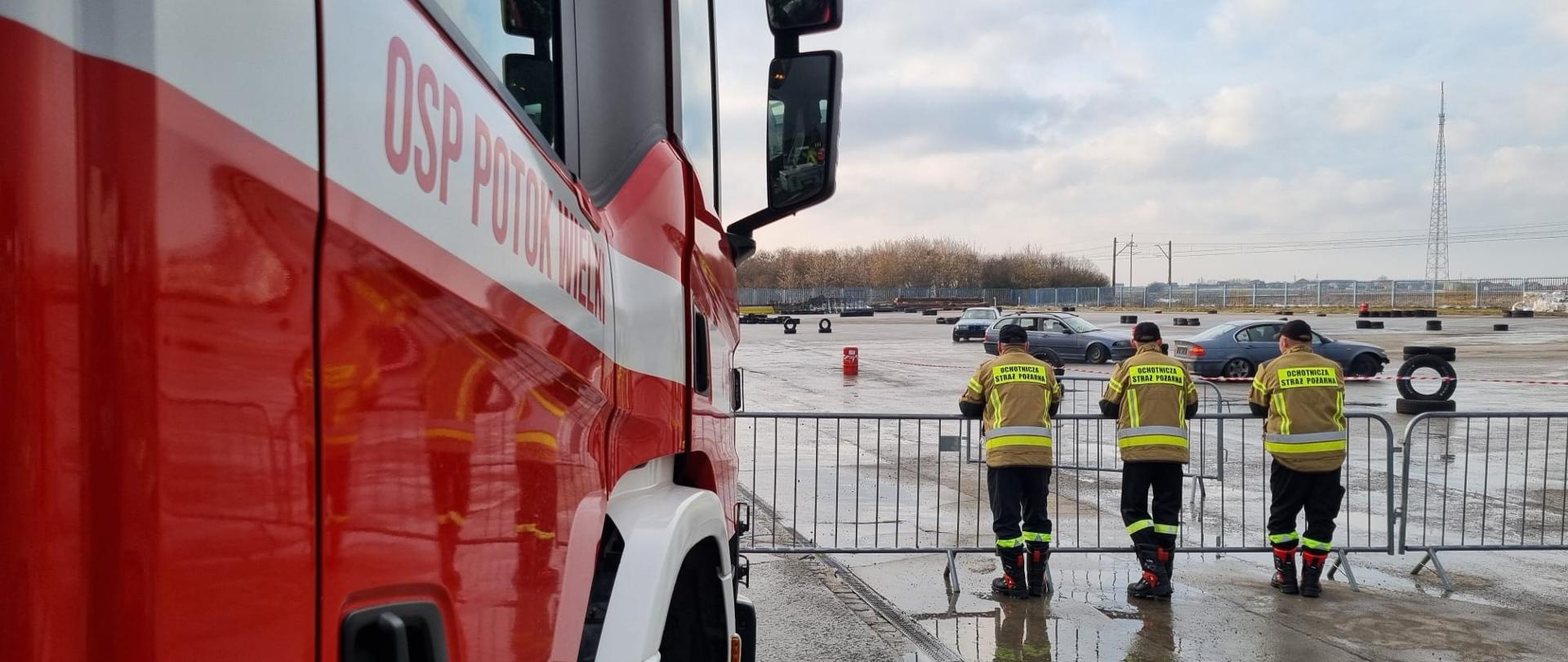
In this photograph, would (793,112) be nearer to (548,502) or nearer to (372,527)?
(548,502)

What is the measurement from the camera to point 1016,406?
6.35 m

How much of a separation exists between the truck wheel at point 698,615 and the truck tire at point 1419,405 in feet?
49.8

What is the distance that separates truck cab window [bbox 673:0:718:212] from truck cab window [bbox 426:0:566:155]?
0.64m

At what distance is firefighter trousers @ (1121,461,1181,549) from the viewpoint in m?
6.37

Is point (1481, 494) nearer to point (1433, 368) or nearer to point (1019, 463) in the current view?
point (1019, 463)

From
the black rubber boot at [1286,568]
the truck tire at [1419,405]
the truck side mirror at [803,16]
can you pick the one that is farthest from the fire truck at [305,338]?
the truck tire at [1419,405]

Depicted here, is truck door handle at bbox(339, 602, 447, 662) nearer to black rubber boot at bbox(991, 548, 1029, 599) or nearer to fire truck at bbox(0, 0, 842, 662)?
fire truck at bbox(0, 0, 842, 662)

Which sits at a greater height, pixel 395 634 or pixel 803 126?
pixel 803 126

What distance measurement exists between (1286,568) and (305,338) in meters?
6.58

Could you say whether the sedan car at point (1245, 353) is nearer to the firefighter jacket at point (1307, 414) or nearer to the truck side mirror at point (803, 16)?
the firefighter jacket at point (1307, 414)

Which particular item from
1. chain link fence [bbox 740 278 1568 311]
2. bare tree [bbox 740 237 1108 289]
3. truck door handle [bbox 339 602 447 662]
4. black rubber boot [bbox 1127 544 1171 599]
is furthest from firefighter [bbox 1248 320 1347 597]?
bare tree [bbox 740 237 1108 289]

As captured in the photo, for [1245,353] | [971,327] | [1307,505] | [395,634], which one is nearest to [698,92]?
[395,634]

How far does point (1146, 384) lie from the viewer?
645cm

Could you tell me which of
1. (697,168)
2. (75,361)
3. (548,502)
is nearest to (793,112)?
(697,168)
